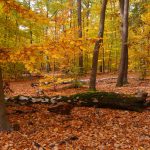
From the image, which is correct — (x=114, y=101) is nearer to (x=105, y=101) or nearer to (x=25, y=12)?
(x=105, y=101)

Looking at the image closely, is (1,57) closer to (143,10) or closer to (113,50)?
(143,10)

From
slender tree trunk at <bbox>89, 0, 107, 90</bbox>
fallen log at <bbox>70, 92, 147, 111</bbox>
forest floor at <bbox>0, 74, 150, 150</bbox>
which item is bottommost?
forest floor at <bbox>0, 74, 150, 150</bbox>

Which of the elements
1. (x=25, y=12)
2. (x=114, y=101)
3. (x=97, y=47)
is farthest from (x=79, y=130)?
(x=97, y=47)

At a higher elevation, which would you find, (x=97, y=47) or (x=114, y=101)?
(x=97, y=47)

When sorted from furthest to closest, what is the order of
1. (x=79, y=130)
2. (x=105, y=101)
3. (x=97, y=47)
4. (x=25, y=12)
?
1. (x=97, y=47)
2. (x=105, y=101)
3. (x=79, y=130)
4. (x=25, y=12)

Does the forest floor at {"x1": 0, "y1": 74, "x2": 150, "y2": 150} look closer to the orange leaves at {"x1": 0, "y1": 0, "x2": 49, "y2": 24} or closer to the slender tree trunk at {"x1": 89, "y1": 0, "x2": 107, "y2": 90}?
the orange leaves at {"x1": 0, "y1": 0, "x2": 49, "y2": 24}

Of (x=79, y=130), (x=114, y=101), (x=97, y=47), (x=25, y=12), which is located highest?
(x=25, y=12)

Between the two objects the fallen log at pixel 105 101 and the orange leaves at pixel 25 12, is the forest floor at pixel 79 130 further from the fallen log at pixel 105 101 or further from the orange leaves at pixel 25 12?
the orange leaves at pixel 25 12

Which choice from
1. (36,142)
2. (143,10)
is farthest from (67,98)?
(143,10)

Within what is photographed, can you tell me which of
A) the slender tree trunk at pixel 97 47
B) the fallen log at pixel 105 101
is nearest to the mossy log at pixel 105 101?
the fallen log at pixel 105 101

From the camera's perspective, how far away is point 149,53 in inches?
776

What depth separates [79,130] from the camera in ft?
24.9

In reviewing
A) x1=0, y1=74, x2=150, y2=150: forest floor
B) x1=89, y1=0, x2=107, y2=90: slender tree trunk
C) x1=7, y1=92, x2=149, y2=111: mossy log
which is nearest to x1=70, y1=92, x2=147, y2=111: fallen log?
x1=7, y1=92, x2=149, y2=111: mossy log

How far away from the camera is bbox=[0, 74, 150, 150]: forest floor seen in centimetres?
654
